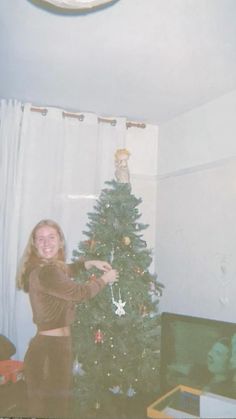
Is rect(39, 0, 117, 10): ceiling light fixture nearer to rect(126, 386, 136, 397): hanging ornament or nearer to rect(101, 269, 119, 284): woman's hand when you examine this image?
rect(101, 269, 119, 284): woman's hand

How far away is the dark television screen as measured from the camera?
2352 mm

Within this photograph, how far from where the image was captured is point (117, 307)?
2.71m

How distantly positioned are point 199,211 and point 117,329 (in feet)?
4.24

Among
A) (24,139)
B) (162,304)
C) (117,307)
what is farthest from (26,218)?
(162,304)

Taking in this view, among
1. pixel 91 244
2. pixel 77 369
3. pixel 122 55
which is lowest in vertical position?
pixel 77 369

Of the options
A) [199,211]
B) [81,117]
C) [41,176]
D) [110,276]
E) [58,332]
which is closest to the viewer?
[58,332]

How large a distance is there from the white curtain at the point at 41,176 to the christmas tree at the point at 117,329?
0.74m

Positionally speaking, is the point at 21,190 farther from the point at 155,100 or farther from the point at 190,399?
the point at 190,399

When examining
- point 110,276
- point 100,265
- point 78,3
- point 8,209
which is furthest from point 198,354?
point 78,3

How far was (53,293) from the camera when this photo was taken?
2.35 meters

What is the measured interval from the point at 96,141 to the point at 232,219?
1.56m

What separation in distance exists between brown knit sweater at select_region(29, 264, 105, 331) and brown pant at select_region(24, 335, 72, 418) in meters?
0.11

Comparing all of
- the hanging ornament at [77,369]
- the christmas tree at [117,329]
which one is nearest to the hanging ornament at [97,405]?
the christmas tree at [117,329]

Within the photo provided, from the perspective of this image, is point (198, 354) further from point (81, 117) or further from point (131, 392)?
point (81, 117)
